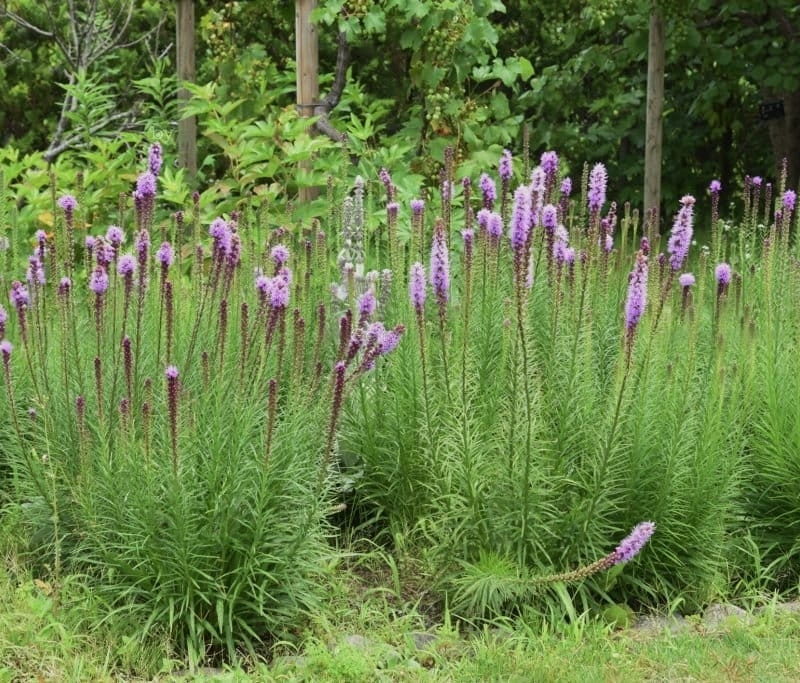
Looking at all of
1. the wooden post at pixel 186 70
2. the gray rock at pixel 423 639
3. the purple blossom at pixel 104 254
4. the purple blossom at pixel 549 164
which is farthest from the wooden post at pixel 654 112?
the purple blossom at pixel 104 254

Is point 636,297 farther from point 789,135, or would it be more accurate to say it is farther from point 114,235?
point 789,135

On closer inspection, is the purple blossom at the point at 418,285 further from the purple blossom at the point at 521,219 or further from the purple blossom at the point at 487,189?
the purple blossom at the point at 487,189

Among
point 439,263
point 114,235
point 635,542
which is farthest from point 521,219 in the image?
point 114,235

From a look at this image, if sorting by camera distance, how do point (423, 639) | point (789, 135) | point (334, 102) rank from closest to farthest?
point (423, 639), point (334, 102), point (789, 135)

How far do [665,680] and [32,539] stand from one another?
2261mm

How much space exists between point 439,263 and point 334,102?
4.10 meters

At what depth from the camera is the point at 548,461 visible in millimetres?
3850

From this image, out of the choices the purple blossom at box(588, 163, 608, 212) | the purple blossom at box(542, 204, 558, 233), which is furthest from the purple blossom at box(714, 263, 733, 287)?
the purple blossom at box(542, 204, 558, 233)

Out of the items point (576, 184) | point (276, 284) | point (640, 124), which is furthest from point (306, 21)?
point (576, 184)

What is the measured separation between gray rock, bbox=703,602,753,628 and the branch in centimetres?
328

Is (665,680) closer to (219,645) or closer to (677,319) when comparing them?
(219,645)

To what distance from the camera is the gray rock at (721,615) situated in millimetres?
3688

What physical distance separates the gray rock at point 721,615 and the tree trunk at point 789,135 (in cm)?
692

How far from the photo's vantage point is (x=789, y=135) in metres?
10.1
